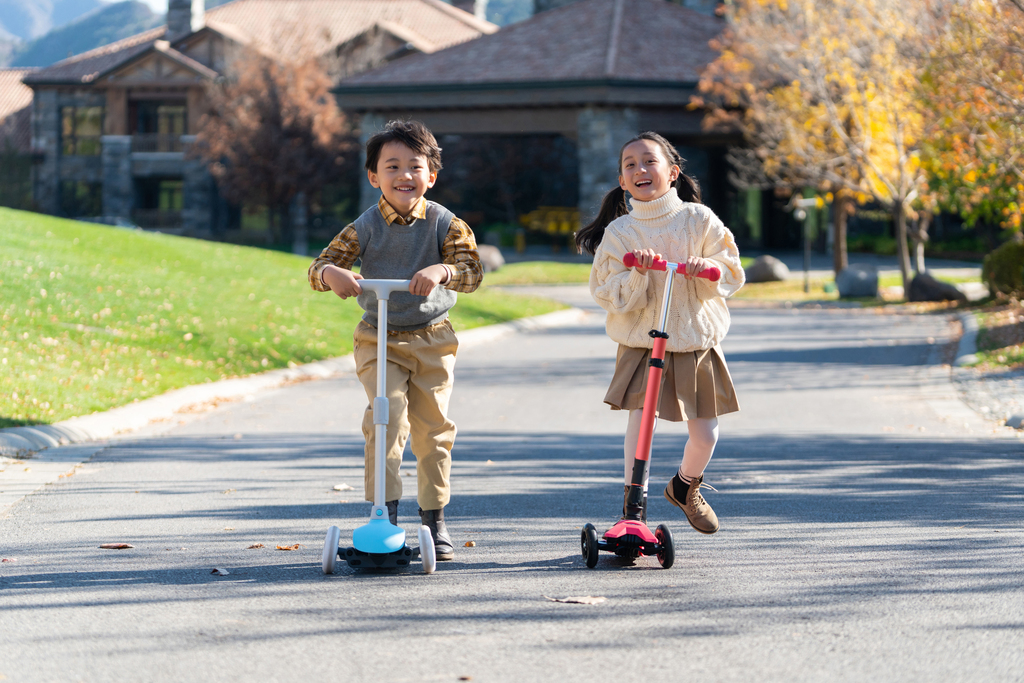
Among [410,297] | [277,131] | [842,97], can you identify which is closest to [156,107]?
[277,131]

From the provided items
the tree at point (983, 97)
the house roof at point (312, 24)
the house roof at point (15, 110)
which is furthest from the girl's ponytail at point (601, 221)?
the house roof at point (15, 110)

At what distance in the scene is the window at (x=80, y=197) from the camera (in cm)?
5050

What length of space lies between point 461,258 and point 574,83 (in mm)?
27195

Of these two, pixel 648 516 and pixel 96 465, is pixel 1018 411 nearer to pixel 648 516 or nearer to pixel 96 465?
pixel 648 516

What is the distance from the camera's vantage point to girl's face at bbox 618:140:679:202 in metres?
4.79

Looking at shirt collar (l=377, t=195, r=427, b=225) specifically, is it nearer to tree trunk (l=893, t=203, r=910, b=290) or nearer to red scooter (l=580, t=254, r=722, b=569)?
red scooter (l=580, t=254, r=722, b=569)

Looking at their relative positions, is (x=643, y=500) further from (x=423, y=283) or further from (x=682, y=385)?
(x=423, y=283)

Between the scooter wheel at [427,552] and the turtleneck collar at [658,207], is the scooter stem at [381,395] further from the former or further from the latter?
the turtleneck collar at [658,207]

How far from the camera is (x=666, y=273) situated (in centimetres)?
482

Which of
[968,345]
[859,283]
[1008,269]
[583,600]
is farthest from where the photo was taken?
[859,283]

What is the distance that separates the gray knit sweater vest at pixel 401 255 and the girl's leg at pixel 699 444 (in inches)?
46.6

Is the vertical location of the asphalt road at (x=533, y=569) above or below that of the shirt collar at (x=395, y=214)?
below

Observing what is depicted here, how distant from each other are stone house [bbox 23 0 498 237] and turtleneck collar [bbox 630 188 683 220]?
42.4 meters

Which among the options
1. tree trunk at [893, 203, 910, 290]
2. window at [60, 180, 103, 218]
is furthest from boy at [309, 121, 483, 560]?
window at [60, 180, 103, 218]
